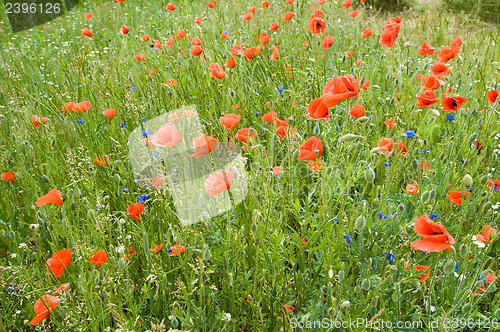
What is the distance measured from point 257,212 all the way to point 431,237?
0.58 meters

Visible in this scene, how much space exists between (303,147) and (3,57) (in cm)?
354

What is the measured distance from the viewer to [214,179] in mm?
1423

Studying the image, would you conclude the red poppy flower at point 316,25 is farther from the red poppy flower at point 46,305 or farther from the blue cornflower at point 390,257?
the red poppy flower at point 46,305

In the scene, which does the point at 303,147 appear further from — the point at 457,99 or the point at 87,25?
the point at 87,25

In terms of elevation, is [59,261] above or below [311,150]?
below

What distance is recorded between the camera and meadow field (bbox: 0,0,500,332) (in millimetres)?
1326

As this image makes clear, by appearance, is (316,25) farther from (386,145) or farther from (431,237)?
(431,237)

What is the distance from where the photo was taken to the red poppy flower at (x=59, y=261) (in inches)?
54.9

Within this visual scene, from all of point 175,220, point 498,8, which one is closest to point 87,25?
point 175,220

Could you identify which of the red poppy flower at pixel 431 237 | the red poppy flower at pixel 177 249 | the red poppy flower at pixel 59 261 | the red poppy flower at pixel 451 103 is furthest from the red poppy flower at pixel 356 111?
the red poppy flower at pixel 59 261

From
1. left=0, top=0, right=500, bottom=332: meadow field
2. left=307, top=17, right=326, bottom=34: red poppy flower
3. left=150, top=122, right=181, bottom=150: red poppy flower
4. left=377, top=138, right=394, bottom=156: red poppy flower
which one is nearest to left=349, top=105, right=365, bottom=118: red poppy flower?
left=0, top=0, right=500, bottom=332: meadow field

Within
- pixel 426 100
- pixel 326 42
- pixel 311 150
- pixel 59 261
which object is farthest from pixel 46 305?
pixel 326 42

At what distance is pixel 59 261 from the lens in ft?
4.66

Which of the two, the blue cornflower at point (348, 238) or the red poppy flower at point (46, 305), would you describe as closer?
the red poppy flower at point (46, 305)
